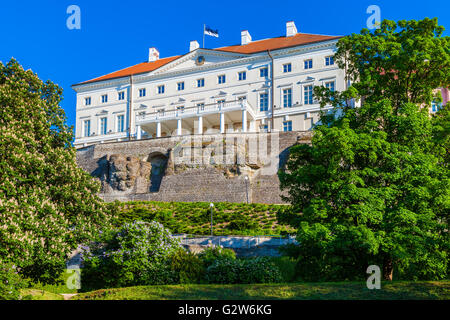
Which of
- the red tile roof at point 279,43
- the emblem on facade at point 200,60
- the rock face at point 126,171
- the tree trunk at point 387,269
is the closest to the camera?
the tree trunk at point 387,269

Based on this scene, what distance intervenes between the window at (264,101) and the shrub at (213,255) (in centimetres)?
2838

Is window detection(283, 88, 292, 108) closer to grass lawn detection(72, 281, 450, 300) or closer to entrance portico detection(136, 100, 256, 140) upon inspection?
entrance portico detection(136, 100, 256, 140)

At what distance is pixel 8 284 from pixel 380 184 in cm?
1253

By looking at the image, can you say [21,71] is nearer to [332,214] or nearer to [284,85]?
[332,214]

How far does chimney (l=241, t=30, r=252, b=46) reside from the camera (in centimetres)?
5603

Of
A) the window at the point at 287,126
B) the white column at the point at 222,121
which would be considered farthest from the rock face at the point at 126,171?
the window at the point at 287,126

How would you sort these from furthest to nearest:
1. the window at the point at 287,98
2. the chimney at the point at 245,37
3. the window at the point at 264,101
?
the chimney at the point at 245,37, the window at the point at 264,101, the window at the point at 287,98

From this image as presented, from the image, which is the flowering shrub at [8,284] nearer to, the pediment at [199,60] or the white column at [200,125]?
the white column at [200,125]

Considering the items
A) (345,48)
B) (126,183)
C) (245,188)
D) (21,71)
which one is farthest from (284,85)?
(21,71)

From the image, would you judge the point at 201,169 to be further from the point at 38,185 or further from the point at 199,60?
the point at 38,185

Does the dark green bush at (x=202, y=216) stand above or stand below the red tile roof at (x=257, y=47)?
below

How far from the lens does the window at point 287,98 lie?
155 ft

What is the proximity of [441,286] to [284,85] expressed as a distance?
35960 mm

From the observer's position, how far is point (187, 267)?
1783cm
